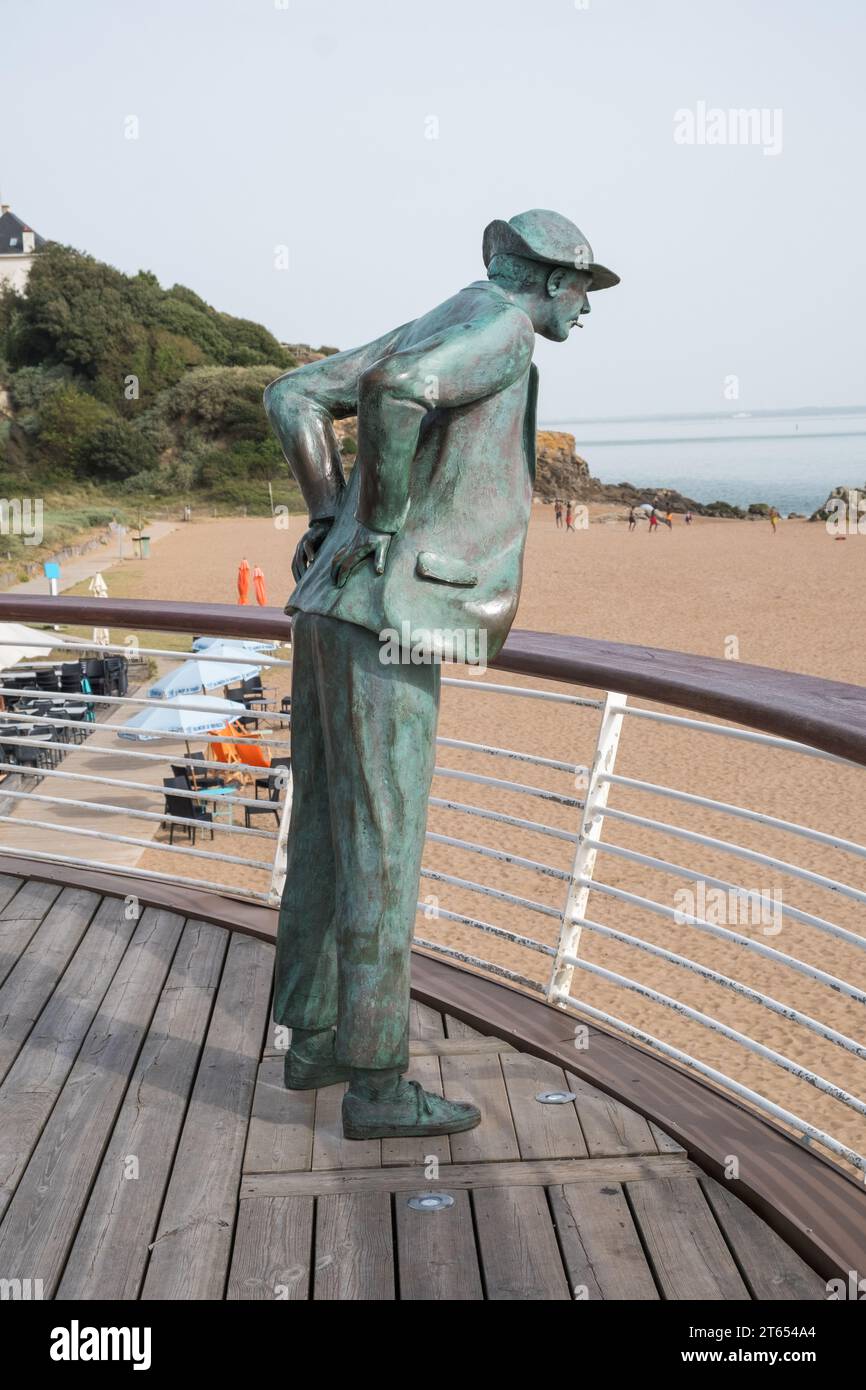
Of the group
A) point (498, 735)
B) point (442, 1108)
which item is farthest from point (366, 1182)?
point (498, 735)

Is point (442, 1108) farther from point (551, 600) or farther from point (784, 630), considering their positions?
point (551, 600)

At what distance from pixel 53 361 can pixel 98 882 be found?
7762 cm

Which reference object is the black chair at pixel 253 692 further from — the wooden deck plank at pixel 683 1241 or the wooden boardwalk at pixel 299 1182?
the wooden deck plank at pixel 683 1241

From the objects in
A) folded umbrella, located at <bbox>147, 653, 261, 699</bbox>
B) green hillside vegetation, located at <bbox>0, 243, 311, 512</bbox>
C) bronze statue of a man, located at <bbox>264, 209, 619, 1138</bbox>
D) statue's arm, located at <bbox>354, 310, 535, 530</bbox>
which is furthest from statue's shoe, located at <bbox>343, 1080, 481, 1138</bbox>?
green hillside vegetation, located at <bbox>0, 243, 311, 512</bbox>

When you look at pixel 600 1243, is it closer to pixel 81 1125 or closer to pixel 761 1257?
pixel 761 1257

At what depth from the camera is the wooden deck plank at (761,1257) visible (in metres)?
2.22

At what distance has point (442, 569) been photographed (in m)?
2.34

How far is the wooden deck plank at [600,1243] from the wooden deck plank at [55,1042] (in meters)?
1.04

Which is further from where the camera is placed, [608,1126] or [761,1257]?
[608,1126]

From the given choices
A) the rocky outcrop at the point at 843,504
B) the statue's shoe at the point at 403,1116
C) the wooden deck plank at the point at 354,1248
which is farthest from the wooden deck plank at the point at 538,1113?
the rocky outcrop at the point at 843,504

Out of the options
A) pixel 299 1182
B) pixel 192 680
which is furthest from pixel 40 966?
pixel 192 680

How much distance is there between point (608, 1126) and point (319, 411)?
5.10 feet

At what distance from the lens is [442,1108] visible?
2.77 m
